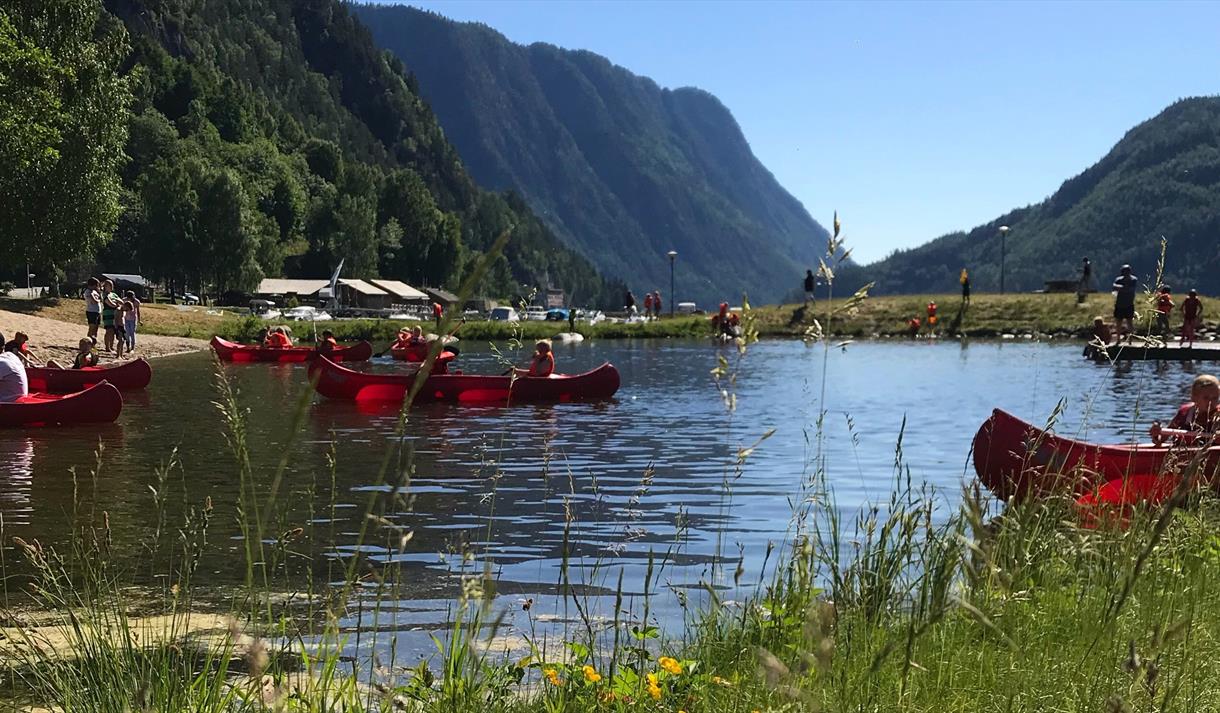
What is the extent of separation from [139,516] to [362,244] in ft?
423

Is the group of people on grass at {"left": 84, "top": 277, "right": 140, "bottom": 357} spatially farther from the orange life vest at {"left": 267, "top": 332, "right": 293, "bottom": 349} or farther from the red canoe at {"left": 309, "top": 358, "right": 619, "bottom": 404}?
the red canoe at {"left": 309, "top": 358, "right": 619, "bottom": 404}

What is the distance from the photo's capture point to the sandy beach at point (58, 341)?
1379 inches

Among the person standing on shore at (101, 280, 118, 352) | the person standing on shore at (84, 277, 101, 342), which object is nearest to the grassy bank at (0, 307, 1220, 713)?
the person standing on shore at (101, 280, 118, 352)

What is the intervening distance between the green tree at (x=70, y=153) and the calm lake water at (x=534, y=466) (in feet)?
44.6

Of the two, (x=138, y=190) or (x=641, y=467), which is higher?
(x=138, y=190)

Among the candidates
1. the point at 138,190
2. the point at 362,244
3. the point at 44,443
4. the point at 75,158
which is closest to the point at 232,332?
the point at 75,158

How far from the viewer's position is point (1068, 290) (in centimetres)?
7756

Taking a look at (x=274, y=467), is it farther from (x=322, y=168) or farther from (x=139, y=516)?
(x=322, y=168)

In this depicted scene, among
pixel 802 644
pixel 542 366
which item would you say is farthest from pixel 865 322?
pixel 802 644

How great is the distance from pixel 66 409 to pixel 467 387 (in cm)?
797

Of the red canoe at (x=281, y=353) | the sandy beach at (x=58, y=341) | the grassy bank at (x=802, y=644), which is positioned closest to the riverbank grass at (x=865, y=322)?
the sandy beach at (x=58, y=341)

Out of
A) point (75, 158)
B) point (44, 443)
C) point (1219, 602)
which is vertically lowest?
point (44, 443)

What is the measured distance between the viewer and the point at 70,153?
1764 inches

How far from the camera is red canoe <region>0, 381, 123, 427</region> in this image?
18281mm
